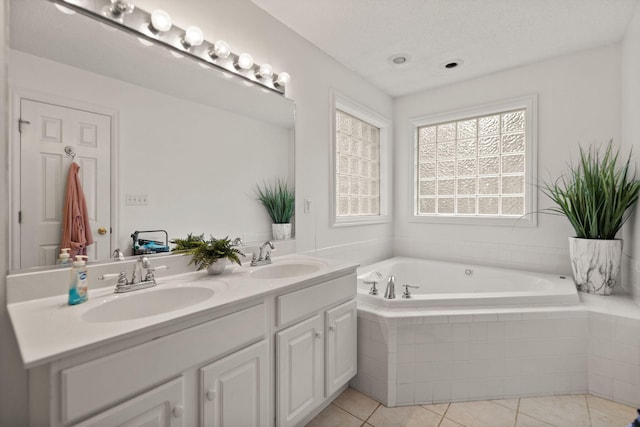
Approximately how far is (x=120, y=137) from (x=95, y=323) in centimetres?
83

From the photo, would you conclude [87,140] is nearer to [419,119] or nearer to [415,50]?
[415,50]

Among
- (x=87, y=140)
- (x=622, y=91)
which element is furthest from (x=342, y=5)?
(x=622, y=91)

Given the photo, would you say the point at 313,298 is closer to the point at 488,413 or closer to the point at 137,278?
the point at 137,278

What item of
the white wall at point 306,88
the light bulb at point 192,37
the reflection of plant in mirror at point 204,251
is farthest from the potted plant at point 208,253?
the light bulb at point 192,37

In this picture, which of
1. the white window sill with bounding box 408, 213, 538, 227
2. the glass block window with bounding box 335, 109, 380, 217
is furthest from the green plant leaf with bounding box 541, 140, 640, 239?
the glass block window with bounding box 335, 109, 380, 217

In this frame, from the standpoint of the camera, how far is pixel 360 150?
3.28m

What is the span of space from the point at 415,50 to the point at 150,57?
78.0 inches

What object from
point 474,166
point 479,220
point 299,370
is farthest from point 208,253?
point 474,166

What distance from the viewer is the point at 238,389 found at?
124 centimetres

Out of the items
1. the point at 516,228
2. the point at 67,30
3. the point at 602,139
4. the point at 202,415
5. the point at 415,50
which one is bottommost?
the point at 202,415

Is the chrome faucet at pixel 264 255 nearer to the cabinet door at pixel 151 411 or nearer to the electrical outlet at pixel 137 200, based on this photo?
the electrical outlet at pixel 137 200

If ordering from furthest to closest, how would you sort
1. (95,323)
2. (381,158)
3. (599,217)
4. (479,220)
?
1. (381,158)
2. (479,220)
3. (599,217)
4. (95,323)

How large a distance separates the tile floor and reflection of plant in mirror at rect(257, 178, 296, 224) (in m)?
1.25

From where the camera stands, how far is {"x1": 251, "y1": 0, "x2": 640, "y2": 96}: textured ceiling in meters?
2.00
